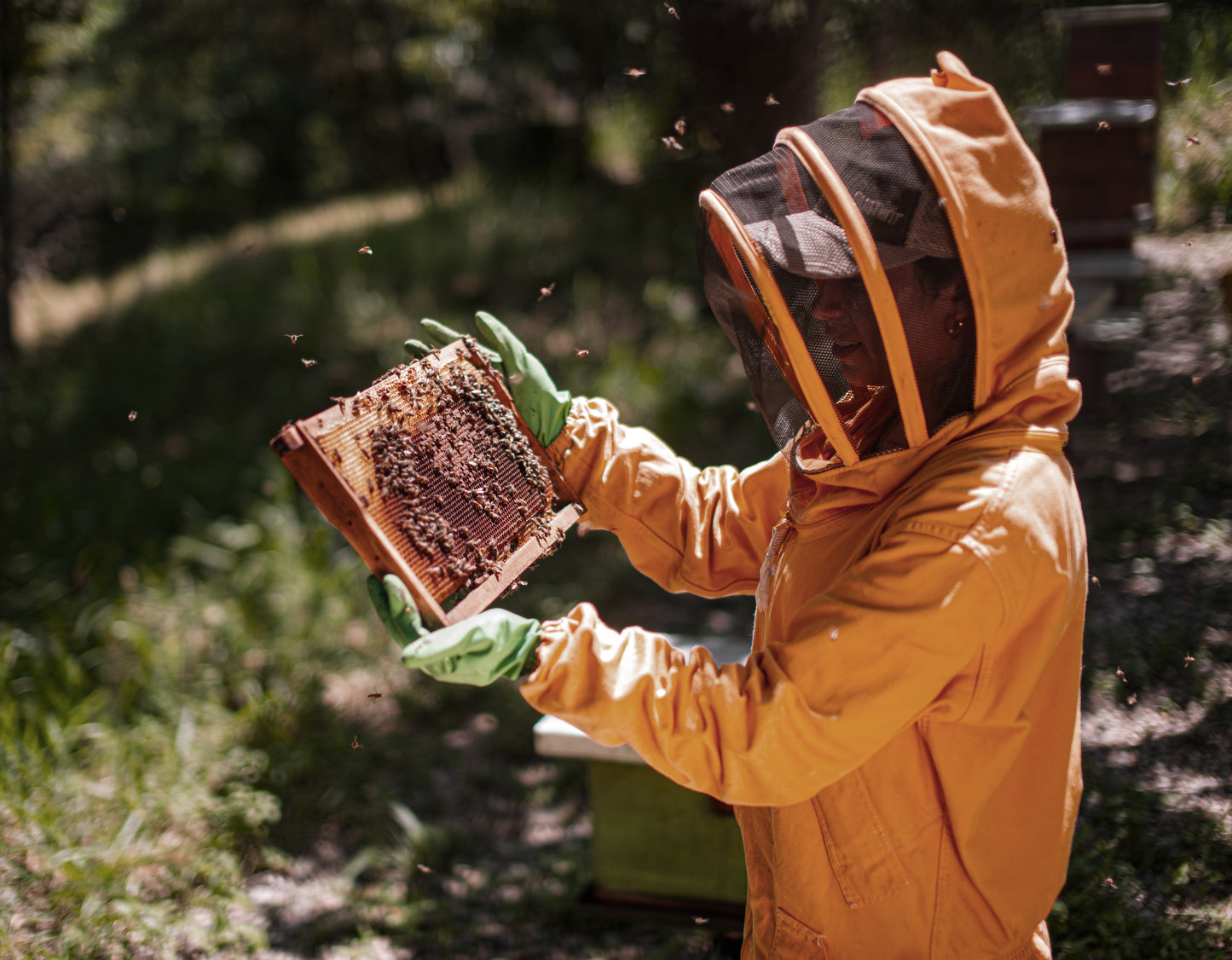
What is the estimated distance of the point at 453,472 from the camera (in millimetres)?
1872

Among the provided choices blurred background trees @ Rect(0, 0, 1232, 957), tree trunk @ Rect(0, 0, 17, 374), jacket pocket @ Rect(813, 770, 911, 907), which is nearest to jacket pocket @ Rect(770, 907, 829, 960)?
jacket pocket @ Rect(813, 770, 911, 907)

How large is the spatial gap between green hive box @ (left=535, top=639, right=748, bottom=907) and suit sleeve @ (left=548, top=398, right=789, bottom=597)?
2.70 feet

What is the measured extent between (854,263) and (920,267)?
11cm

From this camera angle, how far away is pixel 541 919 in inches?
131

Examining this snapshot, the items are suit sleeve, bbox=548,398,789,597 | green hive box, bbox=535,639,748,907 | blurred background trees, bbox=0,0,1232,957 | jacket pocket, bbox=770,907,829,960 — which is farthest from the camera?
blurred background trees, bbox=0,0,1232,957

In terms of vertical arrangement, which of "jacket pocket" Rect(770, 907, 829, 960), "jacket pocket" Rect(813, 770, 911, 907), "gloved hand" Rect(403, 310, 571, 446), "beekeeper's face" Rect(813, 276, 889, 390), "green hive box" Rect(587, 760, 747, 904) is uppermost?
"beekeeper's face" Rect(813, 276, 889, 390)

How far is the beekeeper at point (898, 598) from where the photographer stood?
142 centimetres

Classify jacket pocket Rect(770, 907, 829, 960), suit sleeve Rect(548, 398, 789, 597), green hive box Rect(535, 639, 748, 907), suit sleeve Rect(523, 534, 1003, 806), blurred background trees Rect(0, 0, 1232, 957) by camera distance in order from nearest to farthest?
suit sleeve Rect(523, 534, 1003, 806), jacket pocket Rect(770, 907, 829, 960), suit sleeve Rect(548, 398, 789, 597), green hive box Rect(535, 639, 748, 907), blurred background trees Rect(0, 0, 1232, 957)

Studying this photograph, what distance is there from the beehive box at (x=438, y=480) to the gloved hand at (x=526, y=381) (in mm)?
53

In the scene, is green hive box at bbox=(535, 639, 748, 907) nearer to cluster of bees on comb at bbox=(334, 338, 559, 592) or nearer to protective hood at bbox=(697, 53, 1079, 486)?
cluster of bees on comb at bbox=(334, 338, 559, 592)

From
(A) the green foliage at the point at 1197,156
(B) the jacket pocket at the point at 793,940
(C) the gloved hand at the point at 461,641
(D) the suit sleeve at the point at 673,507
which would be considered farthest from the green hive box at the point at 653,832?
(A) the green foliage at the point at 1197,156

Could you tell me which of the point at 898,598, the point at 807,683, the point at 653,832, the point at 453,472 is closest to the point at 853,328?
the point at 898,598

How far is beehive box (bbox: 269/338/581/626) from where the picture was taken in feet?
5.29

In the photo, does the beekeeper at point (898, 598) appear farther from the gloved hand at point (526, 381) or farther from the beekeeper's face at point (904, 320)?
the gloved hand at point (526, 381)
